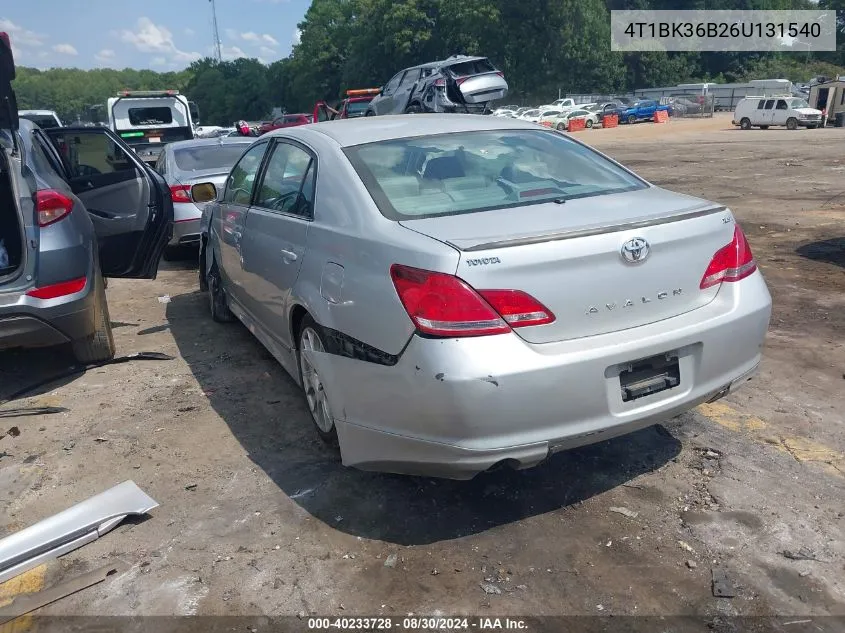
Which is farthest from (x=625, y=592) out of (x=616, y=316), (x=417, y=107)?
(x=417, y=107)

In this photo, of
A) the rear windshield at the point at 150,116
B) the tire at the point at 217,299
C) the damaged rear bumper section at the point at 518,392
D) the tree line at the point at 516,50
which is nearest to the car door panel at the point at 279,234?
the damaged rear bumper section at the point at 518,392

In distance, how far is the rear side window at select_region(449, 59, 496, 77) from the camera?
19.7 metres

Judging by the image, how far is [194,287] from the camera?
25.3 ft

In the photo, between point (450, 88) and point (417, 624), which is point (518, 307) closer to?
point (417, 624)

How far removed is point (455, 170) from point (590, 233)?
1013 mm

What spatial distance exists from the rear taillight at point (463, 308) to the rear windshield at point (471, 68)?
17865 millimetres

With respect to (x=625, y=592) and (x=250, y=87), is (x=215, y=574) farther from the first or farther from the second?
(x=250, y=87)

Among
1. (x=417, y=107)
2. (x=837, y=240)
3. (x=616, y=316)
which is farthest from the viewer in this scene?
(x=417, y=107)

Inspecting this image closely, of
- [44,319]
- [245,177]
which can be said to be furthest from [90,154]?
[44,319]

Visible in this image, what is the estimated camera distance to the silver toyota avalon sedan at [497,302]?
8.70ft

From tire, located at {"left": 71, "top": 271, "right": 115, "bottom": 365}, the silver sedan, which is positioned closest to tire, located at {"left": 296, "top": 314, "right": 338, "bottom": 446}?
tire, located at {"left": 71, "top": 271, "right": 115, "bottom": 365}

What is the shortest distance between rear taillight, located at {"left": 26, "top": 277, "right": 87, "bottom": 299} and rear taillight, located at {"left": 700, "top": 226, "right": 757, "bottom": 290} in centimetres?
372

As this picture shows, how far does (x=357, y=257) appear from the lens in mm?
3076

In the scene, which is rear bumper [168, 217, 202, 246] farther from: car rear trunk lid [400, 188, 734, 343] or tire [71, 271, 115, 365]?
car rear trunk lid [400, 188, 734, 343]
